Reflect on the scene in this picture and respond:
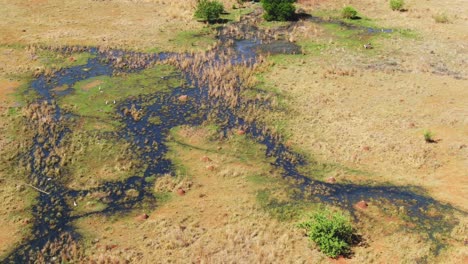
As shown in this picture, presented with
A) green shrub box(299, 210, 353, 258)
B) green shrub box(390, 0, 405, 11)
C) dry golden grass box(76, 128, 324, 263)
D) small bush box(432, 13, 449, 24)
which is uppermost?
green shrub box(390, 0, 405, 11)

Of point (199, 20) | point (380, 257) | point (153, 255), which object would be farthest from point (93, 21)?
point (380, 257)

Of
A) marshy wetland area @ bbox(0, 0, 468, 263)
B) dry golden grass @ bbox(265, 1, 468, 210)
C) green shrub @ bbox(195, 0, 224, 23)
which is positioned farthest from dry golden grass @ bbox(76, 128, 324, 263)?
green shrub @ bbox(195, 0, 224, 23)

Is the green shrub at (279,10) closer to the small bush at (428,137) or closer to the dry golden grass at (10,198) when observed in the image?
the small bush at (428,137)

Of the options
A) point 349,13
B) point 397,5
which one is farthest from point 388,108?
point 397,5

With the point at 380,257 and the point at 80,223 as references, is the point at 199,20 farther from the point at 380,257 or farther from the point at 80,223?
the point at 380,257

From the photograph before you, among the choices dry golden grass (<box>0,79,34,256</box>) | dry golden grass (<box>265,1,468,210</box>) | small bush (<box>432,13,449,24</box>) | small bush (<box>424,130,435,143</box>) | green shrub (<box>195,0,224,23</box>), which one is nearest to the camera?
dry golden grass (<box>0,79,34,256</box>)

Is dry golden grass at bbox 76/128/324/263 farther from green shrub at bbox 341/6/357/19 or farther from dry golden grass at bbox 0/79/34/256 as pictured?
green shrub at bbox 341/6/357/19
